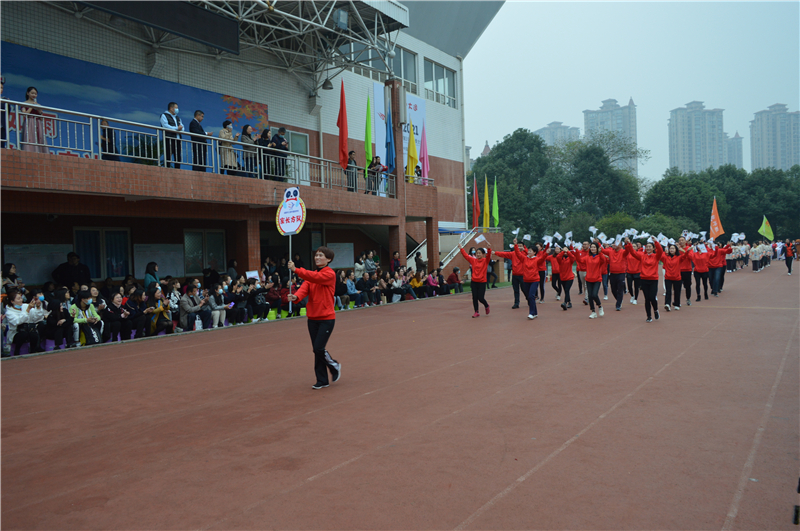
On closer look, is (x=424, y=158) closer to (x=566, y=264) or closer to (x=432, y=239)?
(x=432, y=239)

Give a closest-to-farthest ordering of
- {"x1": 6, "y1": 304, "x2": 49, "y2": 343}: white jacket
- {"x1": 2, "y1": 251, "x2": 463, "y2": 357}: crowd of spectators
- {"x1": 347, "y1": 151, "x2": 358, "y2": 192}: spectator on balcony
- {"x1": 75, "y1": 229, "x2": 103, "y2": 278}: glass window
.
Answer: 1. {"x1": 6, "y1": 304, "x2": 49, "y2": 343}: white jacket
2. {"x1": 2, "y1": 251, "x2": 463, "y2": 357}: crowd of spectators
3. {"x1": 75, "y1": 229, "x2": 103, "y2": 278}: glass window
4. {"x1": 347, "y1": 151, "x2": 358, "y2": 192}: spectator on balcony

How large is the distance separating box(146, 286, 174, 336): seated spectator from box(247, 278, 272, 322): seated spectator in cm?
257

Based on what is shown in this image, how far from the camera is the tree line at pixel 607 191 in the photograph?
59875 mm

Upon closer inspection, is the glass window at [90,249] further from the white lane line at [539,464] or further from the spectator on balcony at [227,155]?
the white lane line at [539,464]

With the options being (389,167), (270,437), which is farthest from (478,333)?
(389,167)

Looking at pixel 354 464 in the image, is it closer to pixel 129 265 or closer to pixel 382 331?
pixel 382 331

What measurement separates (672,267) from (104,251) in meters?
15.2

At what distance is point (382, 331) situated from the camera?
13.1 metres

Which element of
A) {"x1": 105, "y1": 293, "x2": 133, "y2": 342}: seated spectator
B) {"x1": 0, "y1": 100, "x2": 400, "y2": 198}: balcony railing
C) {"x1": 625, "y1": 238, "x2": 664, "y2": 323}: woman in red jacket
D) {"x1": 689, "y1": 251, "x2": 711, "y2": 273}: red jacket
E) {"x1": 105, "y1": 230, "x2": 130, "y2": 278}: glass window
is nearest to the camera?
{"x1": 0, "y1": 100, "x2": 400, "y2": 198}: balcony railing

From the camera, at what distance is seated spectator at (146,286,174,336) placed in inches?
508

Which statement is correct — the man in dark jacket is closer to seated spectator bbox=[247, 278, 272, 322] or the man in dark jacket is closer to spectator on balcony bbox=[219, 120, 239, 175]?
spectator on balcony bbox=[219, 120, 239, 175]

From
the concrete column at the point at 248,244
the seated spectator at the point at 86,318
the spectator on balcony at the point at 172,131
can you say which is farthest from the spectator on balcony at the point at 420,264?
the seated spectator at the point at 86,318

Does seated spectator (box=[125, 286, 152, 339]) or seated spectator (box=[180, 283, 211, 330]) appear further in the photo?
seated spectator (box=[180, 283, 211, 330])

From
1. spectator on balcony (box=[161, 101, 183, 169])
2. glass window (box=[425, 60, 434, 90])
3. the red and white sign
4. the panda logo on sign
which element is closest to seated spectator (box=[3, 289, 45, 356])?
spectator on balcony (box=[161, 101, 183, 169])
